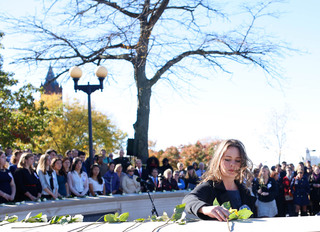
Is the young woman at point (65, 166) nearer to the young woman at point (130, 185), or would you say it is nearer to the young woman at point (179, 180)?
the young woman at point (130, 185)

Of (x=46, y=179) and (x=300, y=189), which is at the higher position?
(x=46, y=179)

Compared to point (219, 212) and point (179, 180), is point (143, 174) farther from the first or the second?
point (219, 212)

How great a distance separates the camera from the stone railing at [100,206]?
7.53 metres

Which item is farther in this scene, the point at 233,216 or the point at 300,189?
the point at 300,189

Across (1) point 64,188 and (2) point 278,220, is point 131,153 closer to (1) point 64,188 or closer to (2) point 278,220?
(1) point 64,188

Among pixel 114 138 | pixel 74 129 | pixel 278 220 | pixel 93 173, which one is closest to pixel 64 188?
pixel 93 173

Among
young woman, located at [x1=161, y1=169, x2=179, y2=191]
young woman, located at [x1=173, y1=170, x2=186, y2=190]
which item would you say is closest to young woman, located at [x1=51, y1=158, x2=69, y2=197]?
young woman, located at [x1=161, y1=169, x2=179, y2=191]

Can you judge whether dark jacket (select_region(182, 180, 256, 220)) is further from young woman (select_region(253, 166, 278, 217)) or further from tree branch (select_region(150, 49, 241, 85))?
tree branch (select_region(150, 49, 241, 85))

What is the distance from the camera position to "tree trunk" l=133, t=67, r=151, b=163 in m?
17.3

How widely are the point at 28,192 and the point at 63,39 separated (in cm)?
947

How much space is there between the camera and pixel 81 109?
177ft

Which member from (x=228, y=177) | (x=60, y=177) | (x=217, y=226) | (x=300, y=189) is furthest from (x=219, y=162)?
(x=300, y=189)

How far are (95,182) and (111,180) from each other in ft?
3.63

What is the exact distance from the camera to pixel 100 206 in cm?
952
